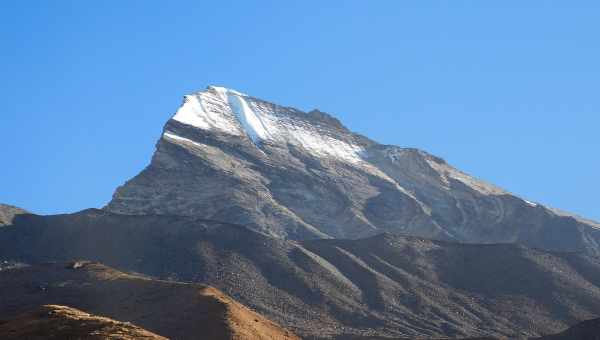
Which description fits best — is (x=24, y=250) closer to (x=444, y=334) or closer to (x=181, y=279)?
(x=181, y=279)

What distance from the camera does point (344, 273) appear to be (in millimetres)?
126938

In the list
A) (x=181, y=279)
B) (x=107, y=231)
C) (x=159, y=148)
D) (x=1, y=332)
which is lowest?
(x=1, y=332)

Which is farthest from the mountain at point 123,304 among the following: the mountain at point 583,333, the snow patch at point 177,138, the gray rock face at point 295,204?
the snow patch at point 177,138

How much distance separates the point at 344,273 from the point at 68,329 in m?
78.6

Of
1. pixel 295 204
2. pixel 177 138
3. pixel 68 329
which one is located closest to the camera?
pixel 68 329

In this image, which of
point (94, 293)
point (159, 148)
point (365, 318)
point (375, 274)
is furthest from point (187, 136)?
point (94, 293)

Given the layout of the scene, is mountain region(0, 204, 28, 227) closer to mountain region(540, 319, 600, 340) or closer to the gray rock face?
the gray rock face

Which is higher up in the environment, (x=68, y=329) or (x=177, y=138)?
(x=177, y=138)

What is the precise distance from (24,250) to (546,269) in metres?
67.0

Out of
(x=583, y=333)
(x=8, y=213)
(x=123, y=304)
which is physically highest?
(x=8, y=213)

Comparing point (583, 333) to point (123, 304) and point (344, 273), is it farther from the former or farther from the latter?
point (344, 273)

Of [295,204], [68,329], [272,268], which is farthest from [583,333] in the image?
[295,204]

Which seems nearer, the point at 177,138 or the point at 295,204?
the point at 295,204

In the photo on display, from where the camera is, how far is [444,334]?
11262 cm
